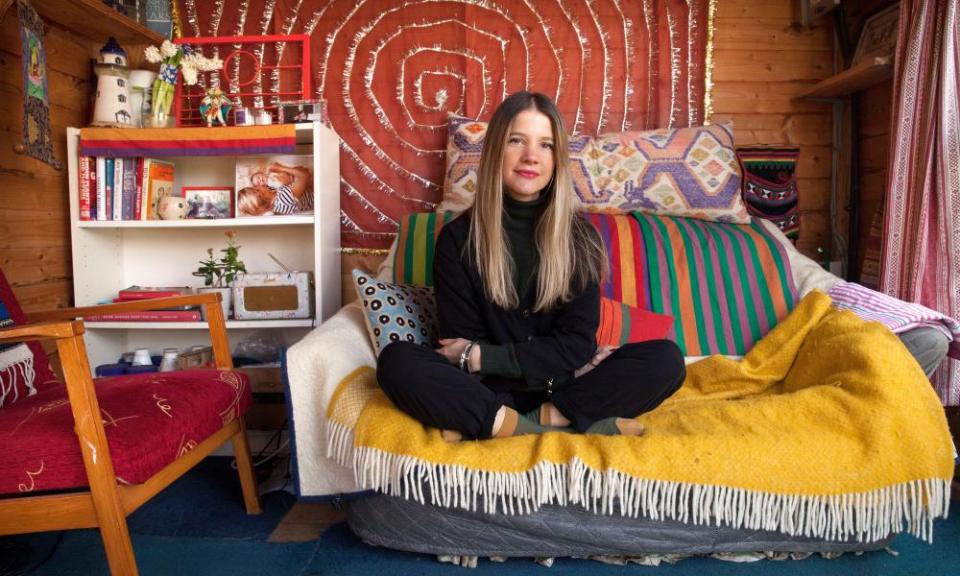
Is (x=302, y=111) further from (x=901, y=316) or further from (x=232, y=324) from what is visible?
(x=901, y=316)

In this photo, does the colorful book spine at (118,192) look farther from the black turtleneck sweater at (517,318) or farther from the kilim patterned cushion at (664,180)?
the kilim patterned cushion at (664,180)

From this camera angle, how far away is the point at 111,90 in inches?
84.7

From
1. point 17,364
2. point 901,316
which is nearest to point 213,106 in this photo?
point 17,364

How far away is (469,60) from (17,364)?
5.80ft

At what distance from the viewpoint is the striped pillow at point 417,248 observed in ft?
6.65

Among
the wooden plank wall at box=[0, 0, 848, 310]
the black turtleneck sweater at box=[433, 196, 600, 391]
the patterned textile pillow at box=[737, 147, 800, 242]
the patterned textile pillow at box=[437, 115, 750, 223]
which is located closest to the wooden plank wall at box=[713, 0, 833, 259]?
the wooden plank wall at box=[0, 0, 848, 310]

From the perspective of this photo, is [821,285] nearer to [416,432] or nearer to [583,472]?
[583,472]

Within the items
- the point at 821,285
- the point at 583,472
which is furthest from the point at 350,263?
the point at 821,285

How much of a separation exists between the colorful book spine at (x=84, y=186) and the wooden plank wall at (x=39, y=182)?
9 cm

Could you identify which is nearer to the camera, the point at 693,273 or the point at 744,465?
the point at 744,465

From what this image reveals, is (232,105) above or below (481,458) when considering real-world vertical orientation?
above

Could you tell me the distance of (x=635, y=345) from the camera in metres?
1.47

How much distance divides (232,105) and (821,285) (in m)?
2.13

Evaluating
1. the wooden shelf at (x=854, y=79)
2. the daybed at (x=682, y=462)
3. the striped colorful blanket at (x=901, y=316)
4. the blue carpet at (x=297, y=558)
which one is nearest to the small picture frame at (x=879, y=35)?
the wooden shelf at (x=854, y=79)
